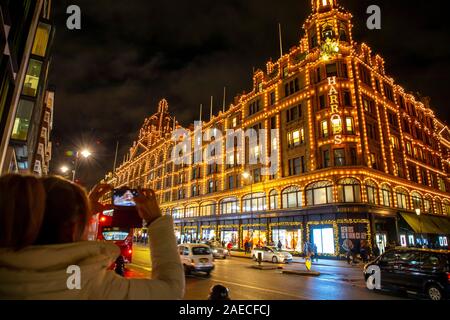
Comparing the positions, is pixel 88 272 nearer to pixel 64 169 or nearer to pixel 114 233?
pixel 114 233

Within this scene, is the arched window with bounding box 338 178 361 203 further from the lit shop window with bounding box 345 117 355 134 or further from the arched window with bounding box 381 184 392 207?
the lit shop window with bounding box 345 117 355 134

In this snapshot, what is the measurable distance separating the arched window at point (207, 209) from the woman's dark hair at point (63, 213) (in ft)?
148

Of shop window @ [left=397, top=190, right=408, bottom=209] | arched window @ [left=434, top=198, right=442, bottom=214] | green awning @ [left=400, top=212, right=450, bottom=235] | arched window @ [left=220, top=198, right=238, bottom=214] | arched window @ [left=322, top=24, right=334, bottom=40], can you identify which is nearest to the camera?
green awning @ [left=400, top=212, right=450, bottom=235]

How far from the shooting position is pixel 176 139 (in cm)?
6172

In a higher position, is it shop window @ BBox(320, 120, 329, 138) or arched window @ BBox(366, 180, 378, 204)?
shop window @ BBox(320, 120, 329, 138)

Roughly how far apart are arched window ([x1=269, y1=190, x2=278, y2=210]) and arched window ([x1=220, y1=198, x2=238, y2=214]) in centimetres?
710

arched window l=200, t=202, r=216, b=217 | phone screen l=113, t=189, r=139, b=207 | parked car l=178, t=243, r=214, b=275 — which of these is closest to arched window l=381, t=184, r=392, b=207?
parked car l=178, t=243, r=214, b=275

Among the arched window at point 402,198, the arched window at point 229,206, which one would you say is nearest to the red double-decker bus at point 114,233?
the arched window at point 229,206

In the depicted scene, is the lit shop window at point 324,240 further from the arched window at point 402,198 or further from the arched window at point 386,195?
the arched window at point 402,198

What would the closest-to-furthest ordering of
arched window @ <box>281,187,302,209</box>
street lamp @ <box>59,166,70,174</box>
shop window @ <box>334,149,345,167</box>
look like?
shop window @ <box>334,149,345,167</box> < arched window @ <box>281,187,302,209</box> < street lamp @ <box>59,166,70,174</box>

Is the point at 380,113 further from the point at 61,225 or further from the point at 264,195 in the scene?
the point at 61,225

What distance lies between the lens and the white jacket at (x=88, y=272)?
4.12 ft

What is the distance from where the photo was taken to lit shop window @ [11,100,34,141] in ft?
57.9
